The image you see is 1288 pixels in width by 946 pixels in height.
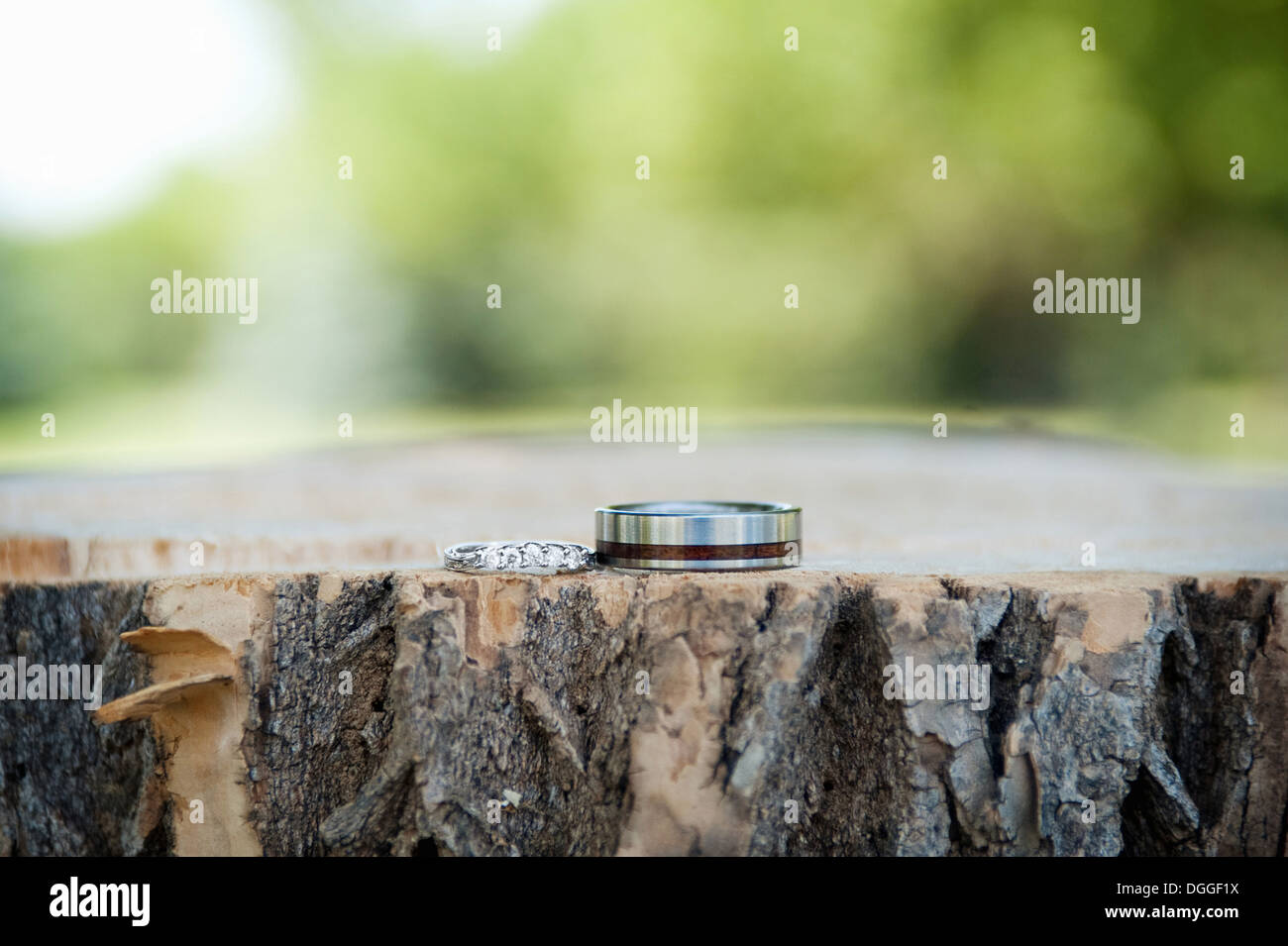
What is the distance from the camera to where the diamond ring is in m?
1.52

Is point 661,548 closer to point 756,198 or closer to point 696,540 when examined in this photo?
point 696,540

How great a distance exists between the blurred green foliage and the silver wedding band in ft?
6.02

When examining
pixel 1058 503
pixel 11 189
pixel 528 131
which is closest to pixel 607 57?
pixel 528 131

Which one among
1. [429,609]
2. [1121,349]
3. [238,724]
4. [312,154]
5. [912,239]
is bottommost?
[238,724]

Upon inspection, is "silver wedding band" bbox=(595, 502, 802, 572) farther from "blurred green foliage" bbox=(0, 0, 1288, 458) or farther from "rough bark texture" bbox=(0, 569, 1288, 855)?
"blurred green foliage" bbox=(0, 0, 1288, 458)

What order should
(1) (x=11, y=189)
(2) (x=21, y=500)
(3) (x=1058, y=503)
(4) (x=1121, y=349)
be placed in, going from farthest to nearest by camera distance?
(4) (x=1121, y=349)
(1) (x=11, y=189)
(3) (x=1058, y=503)
(2) (x=21, y=500)

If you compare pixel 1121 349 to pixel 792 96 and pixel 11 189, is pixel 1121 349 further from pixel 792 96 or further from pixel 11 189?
pixel 11 189

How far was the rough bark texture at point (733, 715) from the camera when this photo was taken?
4.76 feet

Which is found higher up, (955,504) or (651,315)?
(651,315)

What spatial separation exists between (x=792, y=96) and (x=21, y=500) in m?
2.41

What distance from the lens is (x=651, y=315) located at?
347 cm

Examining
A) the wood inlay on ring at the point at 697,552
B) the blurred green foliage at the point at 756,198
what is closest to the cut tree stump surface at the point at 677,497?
the wood inlay on ring at the point at 697,552

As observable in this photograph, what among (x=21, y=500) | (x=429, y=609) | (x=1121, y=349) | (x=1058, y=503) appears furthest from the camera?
(x=1121, y=349)

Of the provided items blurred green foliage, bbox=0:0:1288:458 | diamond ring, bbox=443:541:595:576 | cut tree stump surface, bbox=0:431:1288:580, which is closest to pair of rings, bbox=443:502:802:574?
diamond ring, bbox=443:541:595:576
